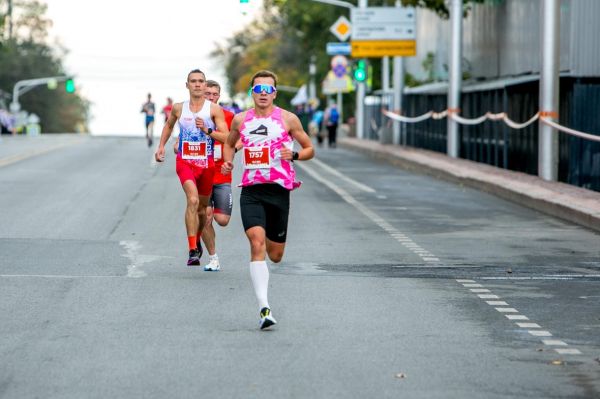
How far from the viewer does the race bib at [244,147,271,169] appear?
10.8 meters

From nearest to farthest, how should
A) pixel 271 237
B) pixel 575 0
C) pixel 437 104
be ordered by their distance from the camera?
pixel 271 237
pixel 575 0
pixel 437 104

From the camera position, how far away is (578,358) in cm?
907

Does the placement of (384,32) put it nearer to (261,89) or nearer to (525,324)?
(261,89)

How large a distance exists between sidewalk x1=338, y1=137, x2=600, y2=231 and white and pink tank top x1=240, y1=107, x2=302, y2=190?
358 inches

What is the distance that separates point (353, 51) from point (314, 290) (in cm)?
4527

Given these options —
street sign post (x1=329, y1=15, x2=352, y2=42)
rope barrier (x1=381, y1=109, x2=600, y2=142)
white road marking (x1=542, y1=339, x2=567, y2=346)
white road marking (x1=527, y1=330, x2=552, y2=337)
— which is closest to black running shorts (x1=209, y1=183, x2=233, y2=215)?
white road marking (x1=527, y1=330, x2=552, y2=337)

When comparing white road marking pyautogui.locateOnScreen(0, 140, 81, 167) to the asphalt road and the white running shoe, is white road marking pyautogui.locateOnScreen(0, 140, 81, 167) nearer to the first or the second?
the asphalt road

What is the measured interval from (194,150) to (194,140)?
10cm

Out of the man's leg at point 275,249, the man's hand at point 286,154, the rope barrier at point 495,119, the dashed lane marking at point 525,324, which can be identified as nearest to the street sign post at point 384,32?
the rope barrier at point 495,119

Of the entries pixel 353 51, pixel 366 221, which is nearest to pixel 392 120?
pixel 353 51

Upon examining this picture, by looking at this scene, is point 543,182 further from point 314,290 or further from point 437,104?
point 437,104

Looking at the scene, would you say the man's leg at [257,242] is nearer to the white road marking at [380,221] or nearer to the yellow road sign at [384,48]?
the white road marking at [380,221]

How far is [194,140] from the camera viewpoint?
558 inches

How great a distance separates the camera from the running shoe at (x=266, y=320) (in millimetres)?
10039
